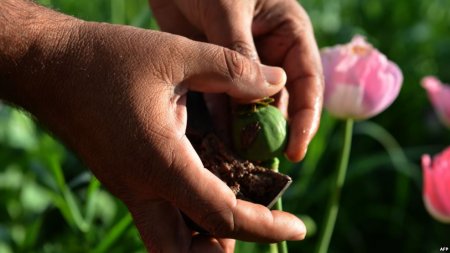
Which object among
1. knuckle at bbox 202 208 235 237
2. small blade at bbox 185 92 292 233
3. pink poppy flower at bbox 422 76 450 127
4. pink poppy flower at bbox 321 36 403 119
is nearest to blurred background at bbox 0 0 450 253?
pink poppy flower at bbox 422 76 450 127

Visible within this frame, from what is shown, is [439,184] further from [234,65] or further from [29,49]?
[29,49]

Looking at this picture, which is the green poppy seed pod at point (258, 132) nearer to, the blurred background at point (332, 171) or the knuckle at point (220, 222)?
the knuckle at point (220, 222)

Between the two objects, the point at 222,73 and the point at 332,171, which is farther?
the point at 332,171

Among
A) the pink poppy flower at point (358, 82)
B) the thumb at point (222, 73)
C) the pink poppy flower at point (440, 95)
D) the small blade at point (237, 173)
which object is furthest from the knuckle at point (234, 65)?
the pink poppy flower at point (440, 95)

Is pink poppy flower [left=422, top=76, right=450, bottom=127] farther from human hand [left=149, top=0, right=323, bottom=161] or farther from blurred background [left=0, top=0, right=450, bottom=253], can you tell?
human hand [left=149, top=0, right=323, bottom=161]

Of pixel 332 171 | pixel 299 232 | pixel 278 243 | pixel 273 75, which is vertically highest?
pixel 273 75

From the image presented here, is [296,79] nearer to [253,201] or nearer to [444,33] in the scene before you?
[253,201]

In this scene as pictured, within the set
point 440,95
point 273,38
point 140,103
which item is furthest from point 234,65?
point 440,95
